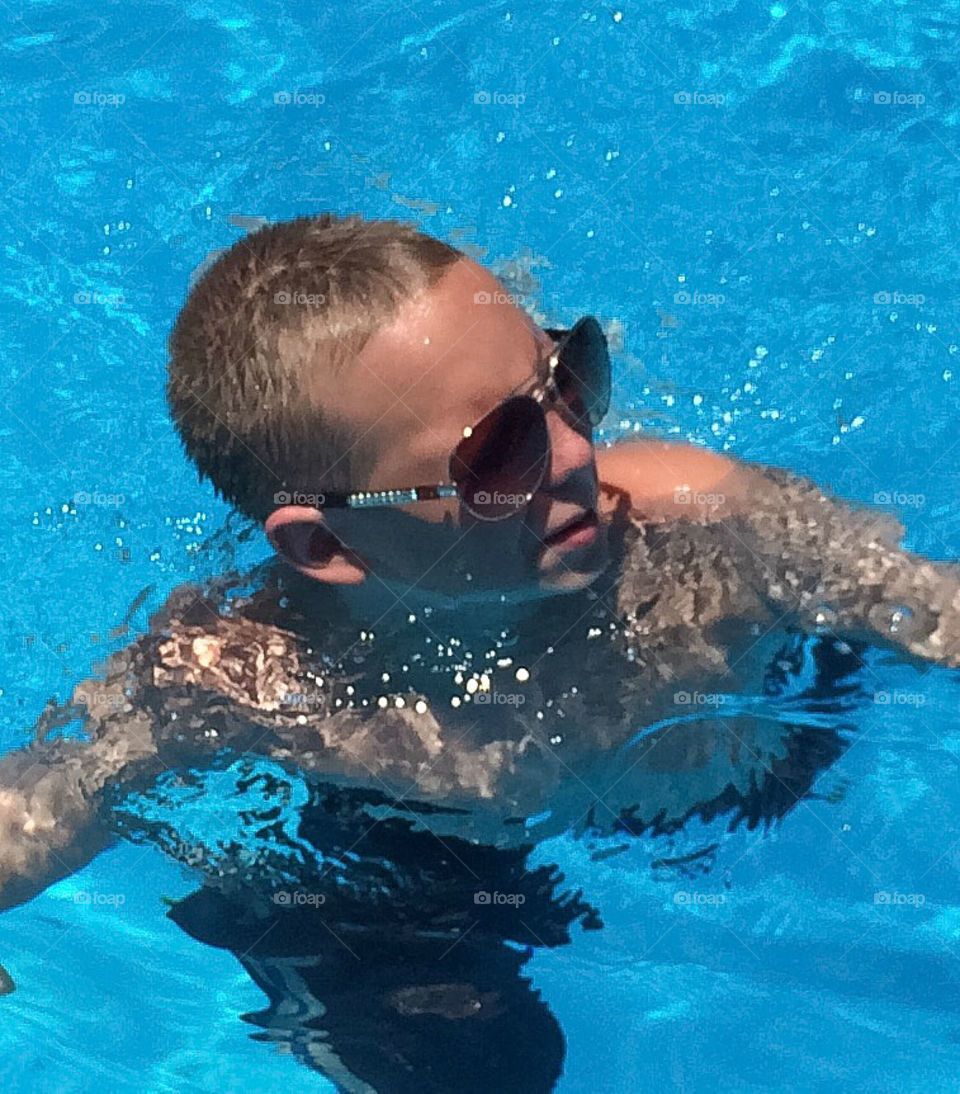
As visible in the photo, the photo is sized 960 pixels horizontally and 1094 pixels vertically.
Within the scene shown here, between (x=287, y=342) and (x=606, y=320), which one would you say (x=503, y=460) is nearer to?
(x=287, y=342)

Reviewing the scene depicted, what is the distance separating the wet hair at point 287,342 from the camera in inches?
96.8

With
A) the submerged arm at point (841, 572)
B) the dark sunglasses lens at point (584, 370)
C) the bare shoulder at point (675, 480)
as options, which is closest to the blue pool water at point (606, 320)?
the submerged arm at point (841, 572)

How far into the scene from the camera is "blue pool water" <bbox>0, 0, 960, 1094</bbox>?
379 centimetres

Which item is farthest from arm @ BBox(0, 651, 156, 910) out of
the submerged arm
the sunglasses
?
the submerged arm

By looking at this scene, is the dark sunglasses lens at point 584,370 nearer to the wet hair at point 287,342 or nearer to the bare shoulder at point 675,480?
the wet hair at point 287,342

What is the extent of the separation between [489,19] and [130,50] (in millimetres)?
1525

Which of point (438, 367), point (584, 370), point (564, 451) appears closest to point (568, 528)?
point (564, 451)

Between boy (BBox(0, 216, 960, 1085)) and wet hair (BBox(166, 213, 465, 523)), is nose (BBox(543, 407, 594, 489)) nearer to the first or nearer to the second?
boy (BBox(0, 216, 960, 1085))

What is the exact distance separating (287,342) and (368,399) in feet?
0.70

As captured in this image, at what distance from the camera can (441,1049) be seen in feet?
11.4

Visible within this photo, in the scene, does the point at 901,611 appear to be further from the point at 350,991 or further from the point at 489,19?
the point at 489,19

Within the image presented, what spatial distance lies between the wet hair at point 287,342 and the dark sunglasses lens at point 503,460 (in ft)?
0.73

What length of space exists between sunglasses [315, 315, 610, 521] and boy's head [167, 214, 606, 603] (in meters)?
0.02

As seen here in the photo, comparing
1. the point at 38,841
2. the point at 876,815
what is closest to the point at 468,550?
the point at 38,841
